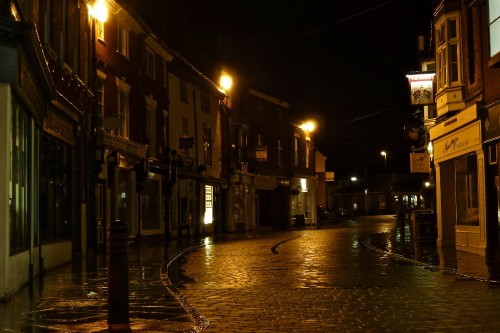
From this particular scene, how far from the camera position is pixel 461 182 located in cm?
2356

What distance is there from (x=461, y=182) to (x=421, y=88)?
156 inches

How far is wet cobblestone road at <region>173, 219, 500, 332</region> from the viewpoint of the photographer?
9.19 metres

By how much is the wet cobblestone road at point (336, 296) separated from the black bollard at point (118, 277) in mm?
1198

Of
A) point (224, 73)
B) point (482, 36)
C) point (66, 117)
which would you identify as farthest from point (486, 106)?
point (224, 73)

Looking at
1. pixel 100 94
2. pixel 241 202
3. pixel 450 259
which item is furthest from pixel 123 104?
pixel 241 202

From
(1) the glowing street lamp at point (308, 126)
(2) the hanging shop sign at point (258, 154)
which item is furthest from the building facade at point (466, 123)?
(1) the glowing street lamp at point (308, 126)

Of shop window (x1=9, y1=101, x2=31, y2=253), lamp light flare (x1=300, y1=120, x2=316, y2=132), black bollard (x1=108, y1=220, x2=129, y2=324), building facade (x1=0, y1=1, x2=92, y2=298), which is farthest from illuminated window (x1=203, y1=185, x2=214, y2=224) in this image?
black bollard (x1=108, y1=220, x2=129, y2=324)

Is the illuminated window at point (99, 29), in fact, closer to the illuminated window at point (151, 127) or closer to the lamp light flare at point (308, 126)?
the illuminated window at point (151, 127)

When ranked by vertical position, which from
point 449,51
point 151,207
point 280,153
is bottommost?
point 151,207

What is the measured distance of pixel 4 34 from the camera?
35.9ft

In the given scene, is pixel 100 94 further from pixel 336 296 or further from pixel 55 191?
pixel 336 296

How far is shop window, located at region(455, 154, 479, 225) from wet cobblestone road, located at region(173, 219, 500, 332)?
4.06m

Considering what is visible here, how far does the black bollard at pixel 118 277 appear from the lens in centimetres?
920

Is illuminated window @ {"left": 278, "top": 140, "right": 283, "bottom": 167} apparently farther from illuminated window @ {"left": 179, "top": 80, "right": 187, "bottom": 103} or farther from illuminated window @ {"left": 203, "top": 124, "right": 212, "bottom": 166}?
illuminated window @ {"left": 179, "top": 80, "right": 187, "bottom": 103}
